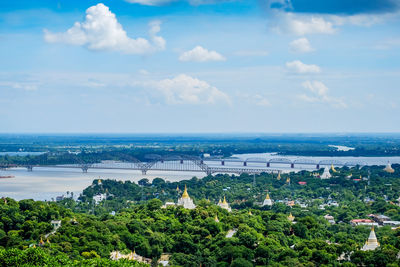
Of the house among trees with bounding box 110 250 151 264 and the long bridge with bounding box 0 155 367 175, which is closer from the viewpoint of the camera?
the house among trees with bounding box 110 250 151 264

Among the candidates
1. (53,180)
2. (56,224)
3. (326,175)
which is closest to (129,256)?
(56,224)

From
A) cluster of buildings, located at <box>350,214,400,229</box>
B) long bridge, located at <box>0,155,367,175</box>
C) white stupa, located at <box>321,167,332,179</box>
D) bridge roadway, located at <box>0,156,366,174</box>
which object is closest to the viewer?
cluster of buildings, located at <box>350,214,400,229</box>

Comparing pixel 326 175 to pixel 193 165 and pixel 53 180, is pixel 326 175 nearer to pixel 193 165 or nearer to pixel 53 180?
pixel 53 180

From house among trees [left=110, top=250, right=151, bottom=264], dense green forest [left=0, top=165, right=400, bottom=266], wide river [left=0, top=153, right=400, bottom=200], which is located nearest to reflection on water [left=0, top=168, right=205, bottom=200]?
wide river [left=0, top=153, right=400, bottom=200]

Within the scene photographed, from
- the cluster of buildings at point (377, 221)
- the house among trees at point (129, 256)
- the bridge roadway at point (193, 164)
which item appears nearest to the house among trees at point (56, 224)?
the house among trees at point (129, 256)

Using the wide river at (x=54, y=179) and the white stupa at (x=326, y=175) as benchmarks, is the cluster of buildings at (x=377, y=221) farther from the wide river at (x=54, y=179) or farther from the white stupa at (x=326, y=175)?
the wide river at (x=54, y=179)

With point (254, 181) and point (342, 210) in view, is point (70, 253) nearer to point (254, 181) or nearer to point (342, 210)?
point (342, 210)

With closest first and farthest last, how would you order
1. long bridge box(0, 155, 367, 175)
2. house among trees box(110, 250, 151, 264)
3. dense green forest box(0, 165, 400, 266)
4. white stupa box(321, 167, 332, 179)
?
dense green forest box(0, 165, 400, 266) < house among trees box(110, 250, 151, 264) < white stupa box(321, 167, 332, 179) < long bridge box(0, 155, 367, 175)

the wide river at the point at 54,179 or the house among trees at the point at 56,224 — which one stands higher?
the house among trees at the point at 56,224

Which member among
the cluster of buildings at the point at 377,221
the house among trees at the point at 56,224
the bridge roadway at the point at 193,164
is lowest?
the cluster of buildings at the point at 377,221

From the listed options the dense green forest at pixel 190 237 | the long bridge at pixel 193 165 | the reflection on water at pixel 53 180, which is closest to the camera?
the dense green forest at pixel 190 237

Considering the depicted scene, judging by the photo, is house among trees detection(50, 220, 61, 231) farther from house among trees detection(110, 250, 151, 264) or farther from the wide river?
the wide river
